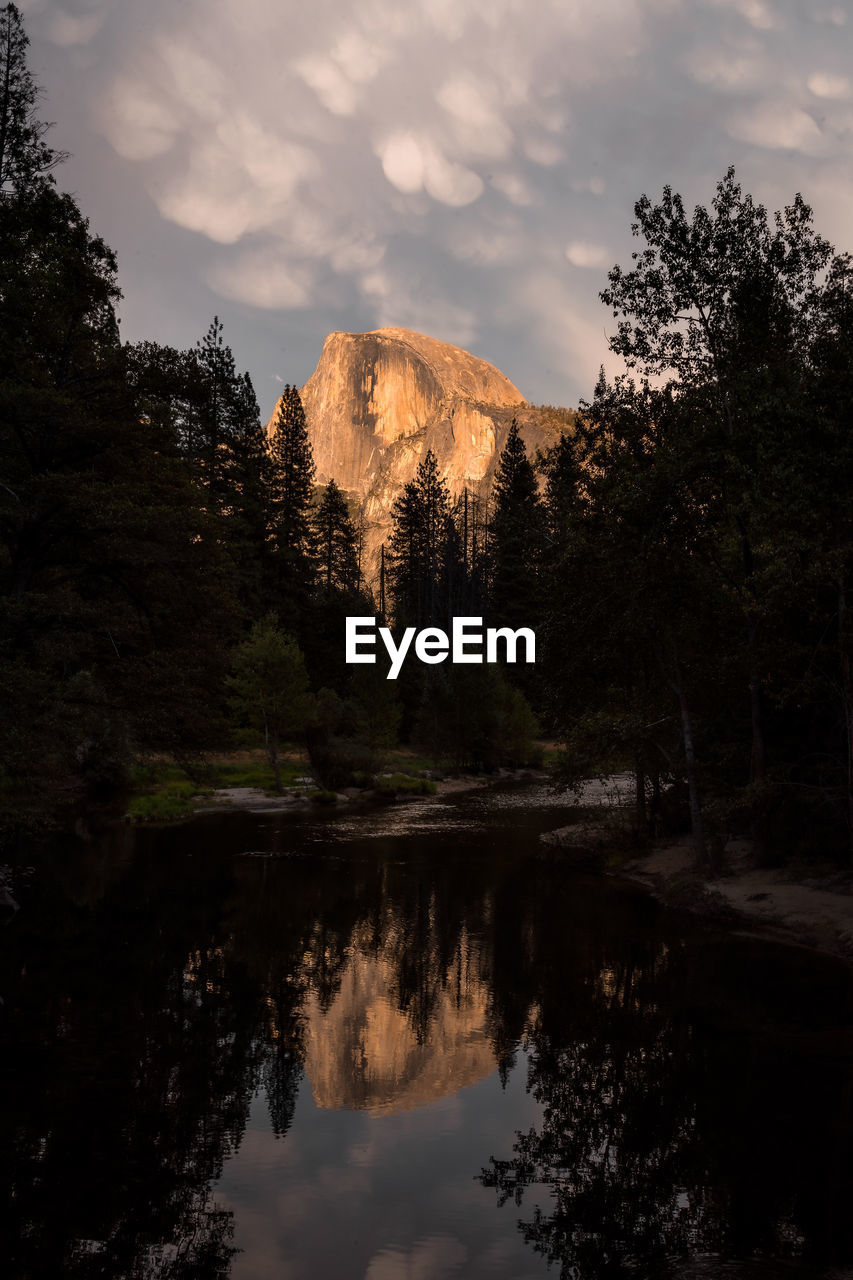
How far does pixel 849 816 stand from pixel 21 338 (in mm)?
23120

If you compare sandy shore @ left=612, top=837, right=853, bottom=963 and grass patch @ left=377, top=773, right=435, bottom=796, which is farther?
grass patch @ left=377, top=773, right=435, bottom=796

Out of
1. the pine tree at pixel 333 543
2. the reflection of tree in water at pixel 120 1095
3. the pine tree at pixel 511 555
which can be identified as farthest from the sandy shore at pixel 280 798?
the pine tree at pixel 333 543

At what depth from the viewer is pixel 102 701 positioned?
20297 millimetres

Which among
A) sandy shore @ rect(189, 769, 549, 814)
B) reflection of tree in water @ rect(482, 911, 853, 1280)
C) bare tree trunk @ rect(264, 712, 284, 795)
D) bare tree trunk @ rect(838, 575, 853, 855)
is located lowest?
sandy shore @ rect(189, 769, 549, 814)

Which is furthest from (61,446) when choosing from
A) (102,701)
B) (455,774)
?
(455,774)

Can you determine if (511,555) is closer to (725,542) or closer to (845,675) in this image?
(725,542)

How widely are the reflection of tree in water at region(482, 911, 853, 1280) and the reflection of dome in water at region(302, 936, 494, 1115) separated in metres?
1.16

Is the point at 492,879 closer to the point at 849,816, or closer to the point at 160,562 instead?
the point at 849,816

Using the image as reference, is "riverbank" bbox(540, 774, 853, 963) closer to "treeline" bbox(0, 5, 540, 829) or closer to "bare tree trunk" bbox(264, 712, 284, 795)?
"treeline" bbox(0, 5, 540, 829)

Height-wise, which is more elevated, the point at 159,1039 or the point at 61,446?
the point at 61,446

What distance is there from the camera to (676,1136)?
10.5m

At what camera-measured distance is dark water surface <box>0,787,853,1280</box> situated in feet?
27.2

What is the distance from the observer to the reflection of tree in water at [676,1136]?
8281 millimetres

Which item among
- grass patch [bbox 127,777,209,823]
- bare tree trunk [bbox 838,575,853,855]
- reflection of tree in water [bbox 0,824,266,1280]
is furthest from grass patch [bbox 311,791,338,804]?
bare tree trunk [bbox 838,575,853,855]
